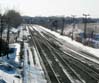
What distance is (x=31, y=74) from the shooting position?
2139 cm

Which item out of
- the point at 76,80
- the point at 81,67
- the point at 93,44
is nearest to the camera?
the point at 76,80

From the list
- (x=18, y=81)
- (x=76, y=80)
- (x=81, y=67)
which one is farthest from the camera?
(x=81, y=67)

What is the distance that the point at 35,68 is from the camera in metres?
24.4

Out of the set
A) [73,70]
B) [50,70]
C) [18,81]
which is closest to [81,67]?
[73,70]

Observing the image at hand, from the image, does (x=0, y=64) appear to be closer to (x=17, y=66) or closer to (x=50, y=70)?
(x=17, y=66)

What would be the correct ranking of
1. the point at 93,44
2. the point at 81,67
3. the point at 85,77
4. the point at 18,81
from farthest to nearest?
the point at 93,44
the point at 81,67
the point at 85,77
the point at 18,81

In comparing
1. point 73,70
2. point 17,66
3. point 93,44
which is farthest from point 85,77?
point 93,44

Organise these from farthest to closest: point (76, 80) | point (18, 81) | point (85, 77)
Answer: point (85, 77)
point (76, 80)
point (18, 81)

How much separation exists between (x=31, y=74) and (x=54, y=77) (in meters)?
1.93

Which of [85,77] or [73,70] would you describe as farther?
[73,70]

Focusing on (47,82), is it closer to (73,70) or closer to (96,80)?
(96,80)

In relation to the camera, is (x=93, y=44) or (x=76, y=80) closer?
(x=76, y=80)

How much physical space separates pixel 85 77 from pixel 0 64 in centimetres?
752

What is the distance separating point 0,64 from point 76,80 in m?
7.44
